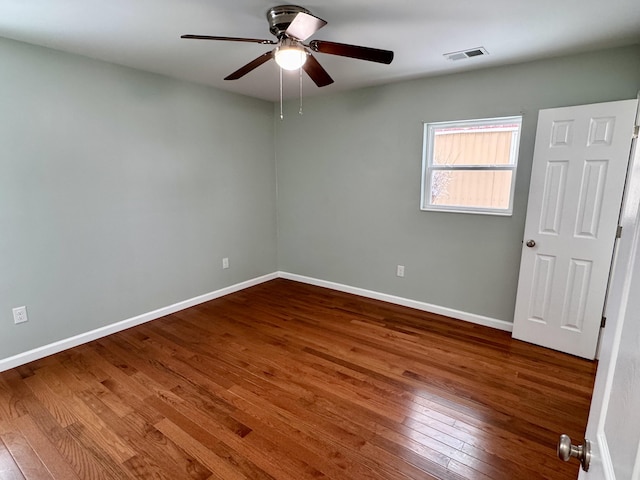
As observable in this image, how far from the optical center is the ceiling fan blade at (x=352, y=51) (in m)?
1.82

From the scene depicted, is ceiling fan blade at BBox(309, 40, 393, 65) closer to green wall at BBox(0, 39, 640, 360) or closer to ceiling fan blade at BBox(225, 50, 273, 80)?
ceiling fan blade at BBox(225, 50, 273, 80)

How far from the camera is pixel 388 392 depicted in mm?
2254

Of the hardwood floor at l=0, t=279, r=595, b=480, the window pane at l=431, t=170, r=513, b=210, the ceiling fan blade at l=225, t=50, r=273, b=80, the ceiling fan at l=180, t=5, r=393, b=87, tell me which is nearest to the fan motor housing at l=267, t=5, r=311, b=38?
the ceiling fan at l=180, t=5, r=393, b=87

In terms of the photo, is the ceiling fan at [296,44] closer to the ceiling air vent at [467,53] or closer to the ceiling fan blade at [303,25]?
the ceiling fan blade at [303,25]

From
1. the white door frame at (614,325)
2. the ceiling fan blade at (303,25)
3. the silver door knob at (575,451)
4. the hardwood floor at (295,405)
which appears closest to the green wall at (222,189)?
the hardwood floor at (295,405)

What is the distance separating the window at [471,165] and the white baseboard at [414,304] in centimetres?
107

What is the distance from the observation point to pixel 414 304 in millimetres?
3711

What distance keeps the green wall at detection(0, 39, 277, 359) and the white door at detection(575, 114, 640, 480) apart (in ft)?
11.3

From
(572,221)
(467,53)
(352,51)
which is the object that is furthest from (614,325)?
(467,53)

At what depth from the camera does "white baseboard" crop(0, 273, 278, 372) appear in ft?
8.45

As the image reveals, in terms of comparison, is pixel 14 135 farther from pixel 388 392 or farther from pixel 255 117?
pixel 388 392

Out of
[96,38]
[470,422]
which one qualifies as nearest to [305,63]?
[96,38]

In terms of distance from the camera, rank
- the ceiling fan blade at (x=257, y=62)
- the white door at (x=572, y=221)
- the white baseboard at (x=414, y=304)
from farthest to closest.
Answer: the white baseboard at (x=414, y=304), the white door at (x=572, y=221), the ceiling fan blade at (x=257, y=62)

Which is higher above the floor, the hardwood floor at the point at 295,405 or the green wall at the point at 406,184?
the green wall at the point at 406,184
